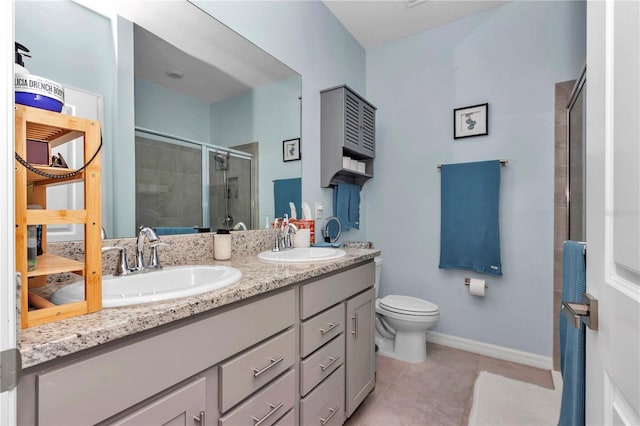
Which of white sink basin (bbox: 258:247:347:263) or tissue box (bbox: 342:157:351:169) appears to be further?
tissue box (bbox: 342:157:351:169)

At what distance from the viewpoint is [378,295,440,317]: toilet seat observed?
2.18 metres

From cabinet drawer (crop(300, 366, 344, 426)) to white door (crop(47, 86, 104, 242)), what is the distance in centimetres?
104

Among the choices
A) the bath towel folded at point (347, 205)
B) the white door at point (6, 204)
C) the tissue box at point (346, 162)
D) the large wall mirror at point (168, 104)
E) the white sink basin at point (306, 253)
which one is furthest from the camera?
the bath towel folded at point (347, 205)

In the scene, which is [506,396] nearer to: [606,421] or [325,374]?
[325,374]

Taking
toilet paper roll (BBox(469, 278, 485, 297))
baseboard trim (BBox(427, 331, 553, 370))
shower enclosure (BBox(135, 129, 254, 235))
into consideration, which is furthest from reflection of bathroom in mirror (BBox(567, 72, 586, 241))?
shower enclosure (BBox(135, 129, 254, 235))

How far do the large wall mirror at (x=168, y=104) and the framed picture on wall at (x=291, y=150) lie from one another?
0.08m

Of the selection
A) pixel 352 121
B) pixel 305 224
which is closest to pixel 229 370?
pixel 305 224

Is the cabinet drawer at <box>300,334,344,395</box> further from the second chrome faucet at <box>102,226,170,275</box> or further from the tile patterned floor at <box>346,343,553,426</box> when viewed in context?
the second chrome faucet at <box>102,226,170,275</box>

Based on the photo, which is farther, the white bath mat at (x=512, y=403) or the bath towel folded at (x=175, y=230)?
the white bath mat at (x=512, y=403)

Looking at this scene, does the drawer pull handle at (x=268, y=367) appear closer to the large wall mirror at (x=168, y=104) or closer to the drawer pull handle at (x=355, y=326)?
the drawer pull handle at (x=355, y=326)

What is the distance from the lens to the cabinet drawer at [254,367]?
34.1 inches

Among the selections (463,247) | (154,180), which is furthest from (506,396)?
(154,180)

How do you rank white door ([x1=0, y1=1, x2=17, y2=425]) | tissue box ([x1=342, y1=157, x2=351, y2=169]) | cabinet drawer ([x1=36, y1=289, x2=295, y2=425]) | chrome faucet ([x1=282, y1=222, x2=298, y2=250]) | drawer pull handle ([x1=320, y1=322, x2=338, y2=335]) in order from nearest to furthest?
white door ([x1=0, y1=1, x2=17, y2=425]) → cabinet drawer ([x1=36, y1=289, x2=295, y2=425]) → drawer pull handle ([x1=320, y1=322, x2=338, y2=335]) → chrome faucet ([x1=282, y1=222, x2=298, y2=250]) → tissue box ([x1=342, y1=157, x2=351, y2=169])

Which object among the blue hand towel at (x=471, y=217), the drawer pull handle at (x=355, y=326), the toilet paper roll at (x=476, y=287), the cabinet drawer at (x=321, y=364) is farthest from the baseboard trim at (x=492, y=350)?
the cabinet drawer at (x=321, y=364)
